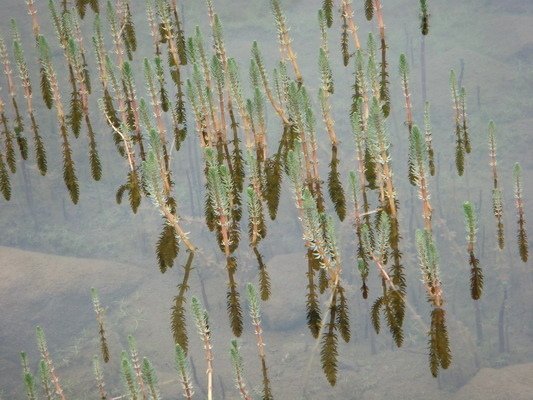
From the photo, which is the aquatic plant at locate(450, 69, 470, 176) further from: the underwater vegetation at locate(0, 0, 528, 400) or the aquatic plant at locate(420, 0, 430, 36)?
the aquatic plant at locate(420, 0, 430, 36)

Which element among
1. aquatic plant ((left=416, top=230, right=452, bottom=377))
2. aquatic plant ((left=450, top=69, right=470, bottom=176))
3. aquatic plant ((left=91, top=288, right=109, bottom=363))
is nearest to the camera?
aquatic plant ((left=416, top=230, right=452, bottom=377))

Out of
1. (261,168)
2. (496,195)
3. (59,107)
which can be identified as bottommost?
(496,195)

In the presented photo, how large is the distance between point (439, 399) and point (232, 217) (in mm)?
7407

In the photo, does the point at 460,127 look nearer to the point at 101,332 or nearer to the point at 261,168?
the point at 261,168

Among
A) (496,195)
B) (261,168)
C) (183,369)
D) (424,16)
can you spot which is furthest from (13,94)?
(496,195)

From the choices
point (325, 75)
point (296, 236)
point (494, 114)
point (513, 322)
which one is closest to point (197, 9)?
point (296, 236)

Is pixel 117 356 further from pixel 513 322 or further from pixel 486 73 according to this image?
pixel 486 73

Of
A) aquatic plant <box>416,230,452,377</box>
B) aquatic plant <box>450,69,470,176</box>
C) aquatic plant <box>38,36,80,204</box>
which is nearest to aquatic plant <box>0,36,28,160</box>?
aquatic plant <box>38,36,80,204</box>

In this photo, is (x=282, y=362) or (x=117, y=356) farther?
(x=282, y=362)

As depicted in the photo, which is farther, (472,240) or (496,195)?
(496,195)

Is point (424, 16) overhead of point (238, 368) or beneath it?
overhead

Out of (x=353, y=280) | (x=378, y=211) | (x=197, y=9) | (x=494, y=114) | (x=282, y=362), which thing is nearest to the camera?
(x=378, y=211)

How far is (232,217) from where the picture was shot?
1.62 metres

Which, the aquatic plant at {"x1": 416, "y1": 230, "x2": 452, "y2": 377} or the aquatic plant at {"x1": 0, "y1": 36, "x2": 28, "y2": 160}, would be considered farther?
the aquatic plant at {"x1": 0, "y1": 36, "x2": 28, "y2": 160}
